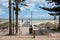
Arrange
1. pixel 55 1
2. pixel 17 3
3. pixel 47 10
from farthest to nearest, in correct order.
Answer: pixel 47 10
pixel 55 1
pixel 17 3

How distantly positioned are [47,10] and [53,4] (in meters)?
2.10

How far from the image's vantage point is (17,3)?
1309 inches

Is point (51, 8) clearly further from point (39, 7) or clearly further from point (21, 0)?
point (21, 0)

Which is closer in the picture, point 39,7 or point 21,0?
point 21,0

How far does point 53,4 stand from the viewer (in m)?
44.8

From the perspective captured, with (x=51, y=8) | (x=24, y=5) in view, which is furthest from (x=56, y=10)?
(x=24, y=5)

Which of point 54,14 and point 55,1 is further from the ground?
point 55,1

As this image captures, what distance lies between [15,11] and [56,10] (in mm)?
12275

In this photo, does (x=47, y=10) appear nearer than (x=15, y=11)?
No

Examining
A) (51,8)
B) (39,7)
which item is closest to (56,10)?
(51,8)

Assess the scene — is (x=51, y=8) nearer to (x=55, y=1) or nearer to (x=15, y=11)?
(x=55, y=1)

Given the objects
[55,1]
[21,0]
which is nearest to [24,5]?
[21,0]

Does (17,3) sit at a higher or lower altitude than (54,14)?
higher

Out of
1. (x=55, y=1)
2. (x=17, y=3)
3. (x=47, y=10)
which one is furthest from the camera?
(x=47, y=10)
